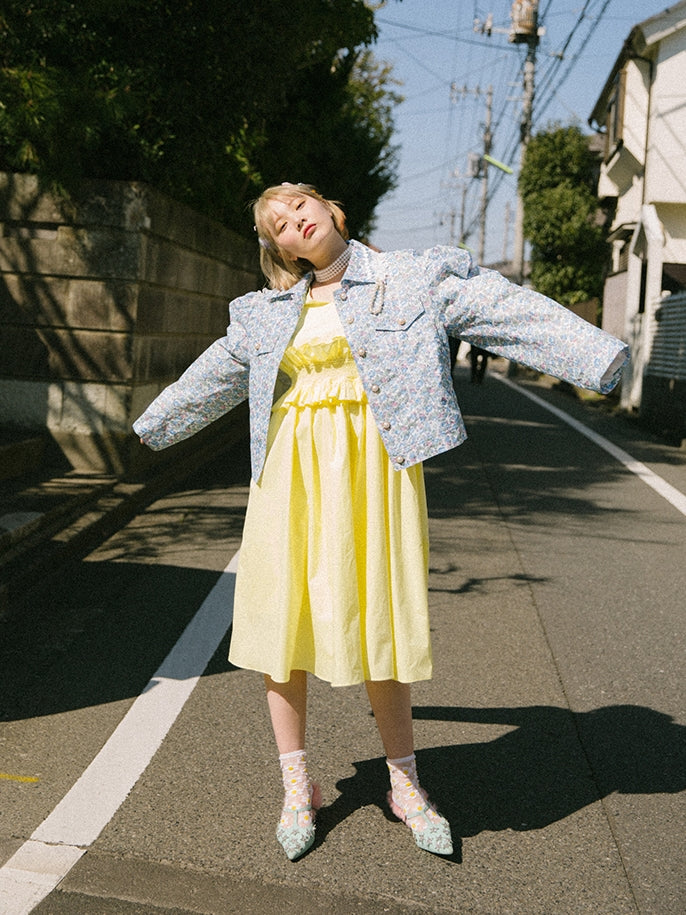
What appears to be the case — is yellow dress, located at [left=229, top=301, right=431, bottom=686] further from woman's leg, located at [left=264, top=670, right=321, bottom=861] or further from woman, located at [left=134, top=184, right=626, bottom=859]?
woman's leg, located at [left=264, top=670, right=321, bottom=861]

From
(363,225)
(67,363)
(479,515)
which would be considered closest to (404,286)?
(479,515)

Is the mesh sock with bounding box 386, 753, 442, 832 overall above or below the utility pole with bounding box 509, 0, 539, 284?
below

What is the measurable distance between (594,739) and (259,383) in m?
1.82

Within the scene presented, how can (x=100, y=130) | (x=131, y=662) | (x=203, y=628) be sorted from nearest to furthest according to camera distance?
1. (x=131, y=662)
2. (x=203, y=628)
3. (x=100, y=130)

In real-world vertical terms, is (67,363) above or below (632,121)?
below

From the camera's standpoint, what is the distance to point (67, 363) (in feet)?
26.8

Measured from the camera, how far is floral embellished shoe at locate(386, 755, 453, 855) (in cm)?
298

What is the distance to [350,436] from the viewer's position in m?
2.98

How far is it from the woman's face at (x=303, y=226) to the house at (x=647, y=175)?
545 inches

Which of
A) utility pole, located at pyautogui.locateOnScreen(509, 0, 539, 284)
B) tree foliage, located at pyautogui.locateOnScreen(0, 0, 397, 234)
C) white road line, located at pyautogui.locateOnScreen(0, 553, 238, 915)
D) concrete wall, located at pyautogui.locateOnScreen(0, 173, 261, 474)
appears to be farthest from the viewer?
utility pole, located at pyautogui.locateOnScreen(509, 0, 539, 284)

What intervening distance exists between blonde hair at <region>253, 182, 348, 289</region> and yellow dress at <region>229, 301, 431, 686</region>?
4.6 inches

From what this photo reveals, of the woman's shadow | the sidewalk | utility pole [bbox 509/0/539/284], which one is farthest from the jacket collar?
utility pole [bbox 509/0/539/284]

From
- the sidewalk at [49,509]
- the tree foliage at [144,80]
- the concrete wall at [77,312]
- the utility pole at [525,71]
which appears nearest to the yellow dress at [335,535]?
the sidewalk at [49,509]

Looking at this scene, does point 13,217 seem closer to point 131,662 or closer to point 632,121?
point 131,662
